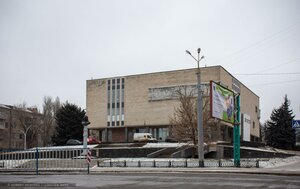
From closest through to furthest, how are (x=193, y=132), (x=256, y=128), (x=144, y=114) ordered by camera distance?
(x=193, y=132) → (x=144, y=114) → (x=256, y=128)

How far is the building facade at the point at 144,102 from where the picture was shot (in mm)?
64875

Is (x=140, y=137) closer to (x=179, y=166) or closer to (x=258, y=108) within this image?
(x=179, y=166)

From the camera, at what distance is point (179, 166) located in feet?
89.4

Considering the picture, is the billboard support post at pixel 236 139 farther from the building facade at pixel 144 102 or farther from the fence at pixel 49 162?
the building facade at pixel 144 102

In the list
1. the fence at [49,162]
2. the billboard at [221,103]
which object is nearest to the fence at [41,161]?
the fence at [49,162]

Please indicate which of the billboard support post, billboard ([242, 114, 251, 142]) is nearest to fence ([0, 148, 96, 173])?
the billboard support post

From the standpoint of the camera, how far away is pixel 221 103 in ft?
90.6

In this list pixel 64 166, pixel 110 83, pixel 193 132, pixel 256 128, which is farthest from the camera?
pixel 256 128

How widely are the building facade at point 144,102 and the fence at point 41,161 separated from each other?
126ft

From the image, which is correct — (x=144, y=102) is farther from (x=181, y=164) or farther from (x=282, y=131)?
(x=181, y=164)

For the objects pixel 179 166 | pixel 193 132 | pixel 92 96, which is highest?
pixel 92 96

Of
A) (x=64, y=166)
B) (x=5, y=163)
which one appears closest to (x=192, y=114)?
(x=64, y=166)

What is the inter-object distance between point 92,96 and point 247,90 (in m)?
32.1

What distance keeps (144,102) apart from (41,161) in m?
43.7
